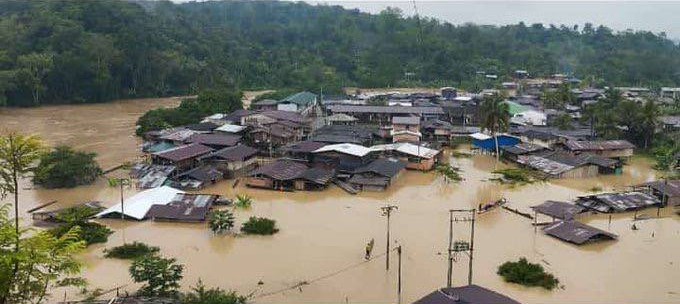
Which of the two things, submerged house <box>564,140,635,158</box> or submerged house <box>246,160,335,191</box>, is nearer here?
submerged house <box>246,160,335,191</box>

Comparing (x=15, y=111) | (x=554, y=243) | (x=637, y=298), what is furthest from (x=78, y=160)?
(x=15, y=111)

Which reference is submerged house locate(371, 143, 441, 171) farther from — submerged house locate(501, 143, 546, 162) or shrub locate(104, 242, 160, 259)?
shrub locate(104, 242, 160, 259)

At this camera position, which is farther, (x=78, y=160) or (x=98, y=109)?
(x=98, y=109)

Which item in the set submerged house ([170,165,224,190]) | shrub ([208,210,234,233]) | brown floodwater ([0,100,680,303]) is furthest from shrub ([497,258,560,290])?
submerged house ([170,165,224,190])

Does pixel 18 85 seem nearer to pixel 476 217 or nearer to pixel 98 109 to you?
pixel 98 109

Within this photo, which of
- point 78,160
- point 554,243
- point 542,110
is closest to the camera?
point 554,243

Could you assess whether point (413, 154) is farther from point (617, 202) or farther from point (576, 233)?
point (576, 233)
